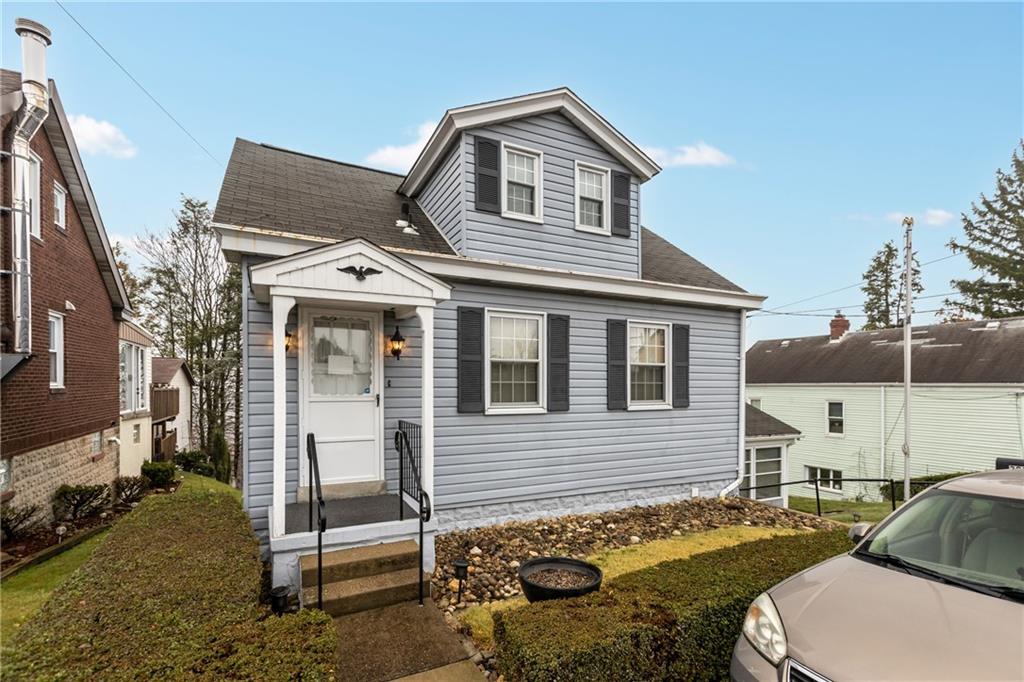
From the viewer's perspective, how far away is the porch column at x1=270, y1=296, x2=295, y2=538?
4.46 m

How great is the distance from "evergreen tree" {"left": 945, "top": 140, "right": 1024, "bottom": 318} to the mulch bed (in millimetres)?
28182

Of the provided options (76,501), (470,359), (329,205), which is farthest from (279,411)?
(76,501)

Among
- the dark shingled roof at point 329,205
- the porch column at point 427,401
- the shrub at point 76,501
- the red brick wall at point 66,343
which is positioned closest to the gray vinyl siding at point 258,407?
the dark shingled roof at point 329,205

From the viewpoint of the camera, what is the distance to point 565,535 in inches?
252

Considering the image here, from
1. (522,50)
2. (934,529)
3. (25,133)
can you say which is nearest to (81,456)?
(25,133)

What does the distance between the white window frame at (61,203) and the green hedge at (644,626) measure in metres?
11.5

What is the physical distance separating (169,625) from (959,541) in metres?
4.92

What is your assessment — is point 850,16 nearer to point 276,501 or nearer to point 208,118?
point 276,501

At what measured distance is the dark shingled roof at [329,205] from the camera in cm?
598

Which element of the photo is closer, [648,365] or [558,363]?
[558,363]

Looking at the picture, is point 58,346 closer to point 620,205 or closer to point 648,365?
point 620,205

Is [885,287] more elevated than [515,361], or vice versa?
[885,287]

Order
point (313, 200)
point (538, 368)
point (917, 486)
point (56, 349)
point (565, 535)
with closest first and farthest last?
point (565, 535) < point (313, 200) < point (538, 368) < point (56, 349) < point (917, 486)

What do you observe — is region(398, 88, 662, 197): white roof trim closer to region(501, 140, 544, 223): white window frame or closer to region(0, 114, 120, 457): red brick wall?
region(501, 140, 544, 223): white window frame
